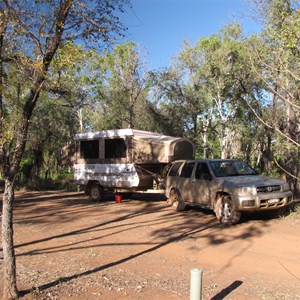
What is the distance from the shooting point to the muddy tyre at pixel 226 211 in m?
10.3

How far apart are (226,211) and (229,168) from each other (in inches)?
67.9

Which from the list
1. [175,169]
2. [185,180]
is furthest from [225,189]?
[175,169]

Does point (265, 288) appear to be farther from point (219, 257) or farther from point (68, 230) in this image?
point (68, 230)

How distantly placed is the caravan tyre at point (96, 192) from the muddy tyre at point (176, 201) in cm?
407

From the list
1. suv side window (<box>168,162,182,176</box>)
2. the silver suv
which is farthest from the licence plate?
suv side window (<box>168,162,182,176</box>)

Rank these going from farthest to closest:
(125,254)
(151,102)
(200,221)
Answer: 1. (151,102)
2. (200,221)
3. (125,254)

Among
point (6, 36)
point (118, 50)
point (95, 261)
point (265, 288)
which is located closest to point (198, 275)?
point (265, 288)

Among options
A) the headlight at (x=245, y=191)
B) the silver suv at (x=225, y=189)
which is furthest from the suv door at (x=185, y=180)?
the headlight at (x=245, y=191)

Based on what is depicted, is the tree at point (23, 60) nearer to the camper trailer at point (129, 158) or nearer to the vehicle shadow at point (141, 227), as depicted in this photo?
the vehicle shadow at point (141, 227)

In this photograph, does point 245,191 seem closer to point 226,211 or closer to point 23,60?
point 226,211

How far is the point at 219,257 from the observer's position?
758 cm

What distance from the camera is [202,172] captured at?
12094 mm

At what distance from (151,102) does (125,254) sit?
21.0m

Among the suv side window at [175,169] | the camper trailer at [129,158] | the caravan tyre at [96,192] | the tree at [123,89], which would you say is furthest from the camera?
the tree at [123,89]
